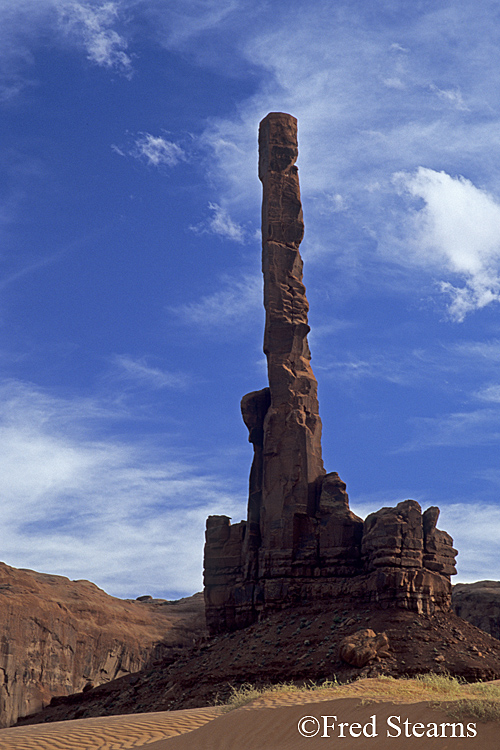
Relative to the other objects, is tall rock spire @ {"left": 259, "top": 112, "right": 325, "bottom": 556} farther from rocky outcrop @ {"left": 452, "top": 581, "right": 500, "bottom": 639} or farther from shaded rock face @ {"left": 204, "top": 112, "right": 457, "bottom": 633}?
rocky outcrop @ {"left": 452, "top": 581, "right": 500, "bottom": 639}

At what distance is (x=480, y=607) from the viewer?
2783 inches

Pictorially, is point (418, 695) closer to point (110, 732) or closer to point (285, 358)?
point (110, 732)

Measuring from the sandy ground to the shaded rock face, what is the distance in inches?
912

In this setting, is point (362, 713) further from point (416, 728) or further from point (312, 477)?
point (312, 477)

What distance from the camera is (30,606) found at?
62.2 m

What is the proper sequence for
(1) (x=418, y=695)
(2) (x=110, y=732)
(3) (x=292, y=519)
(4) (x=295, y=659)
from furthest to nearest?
(3) (x=292, y=519) → (4) (x=295, y=659) → (2) (x=110, y=732) → (1) (x=418, y=695)

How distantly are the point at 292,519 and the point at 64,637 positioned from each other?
2079cm

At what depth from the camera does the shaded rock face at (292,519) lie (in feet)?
167

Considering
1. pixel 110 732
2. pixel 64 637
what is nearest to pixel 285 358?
pixel 64 637

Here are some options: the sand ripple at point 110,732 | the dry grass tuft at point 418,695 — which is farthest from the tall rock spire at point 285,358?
the sand ripple at point 110,732

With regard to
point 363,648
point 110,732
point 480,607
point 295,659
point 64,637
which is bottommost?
point 110,732

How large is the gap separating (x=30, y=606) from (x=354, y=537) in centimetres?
2498

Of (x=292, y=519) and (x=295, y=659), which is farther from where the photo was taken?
(x=292, y=519)

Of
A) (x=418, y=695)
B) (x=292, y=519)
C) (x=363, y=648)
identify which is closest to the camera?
(x=418, y=695)
